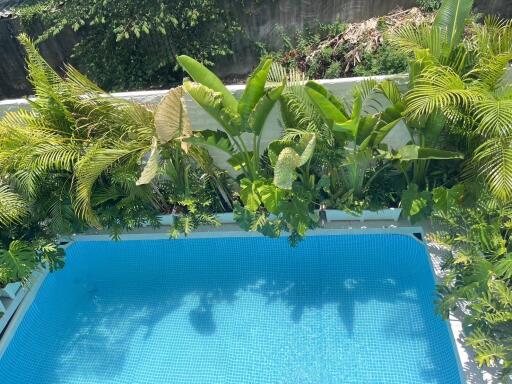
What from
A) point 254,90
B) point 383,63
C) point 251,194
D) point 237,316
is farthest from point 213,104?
point 383,63

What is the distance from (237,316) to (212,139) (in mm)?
2002

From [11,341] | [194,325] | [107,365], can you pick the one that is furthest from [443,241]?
[11,341]

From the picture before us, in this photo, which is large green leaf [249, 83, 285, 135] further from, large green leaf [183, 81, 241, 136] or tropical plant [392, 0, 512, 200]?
tropical plant [392, 0, 512, 200]

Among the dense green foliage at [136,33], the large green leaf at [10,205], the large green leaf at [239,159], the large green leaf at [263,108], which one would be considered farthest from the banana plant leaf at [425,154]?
the dense green foliage at [136,33]

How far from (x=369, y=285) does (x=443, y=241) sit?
3.74 feet

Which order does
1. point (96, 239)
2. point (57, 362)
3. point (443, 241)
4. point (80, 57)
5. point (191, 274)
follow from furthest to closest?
point (80, 57), point (96, 239), point (191, 274), point (57, 362), point (443, 241)

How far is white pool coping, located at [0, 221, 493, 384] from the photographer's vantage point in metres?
4.18

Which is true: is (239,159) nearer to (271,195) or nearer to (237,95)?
(271,195)

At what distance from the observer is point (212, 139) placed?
15.7ft

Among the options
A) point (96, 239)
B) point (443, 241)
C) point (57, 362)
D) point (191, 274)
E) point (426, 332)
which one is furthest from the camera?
point (96, 239)

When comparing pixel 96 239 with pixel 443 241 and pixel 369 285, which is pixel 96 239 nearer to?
pixel 369 285

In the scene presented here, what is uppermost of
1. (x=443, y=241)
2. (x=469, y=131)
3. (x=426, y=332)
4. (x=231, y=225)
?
(x=469, y=131)

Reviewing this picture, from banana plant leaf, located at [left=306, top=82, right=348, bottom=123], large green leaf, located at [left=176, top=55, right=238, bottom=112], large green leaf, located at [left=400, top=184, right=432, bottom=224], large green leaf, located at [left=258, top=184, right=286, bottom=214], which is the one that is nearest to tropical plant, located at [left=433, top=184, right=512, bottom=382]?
large green leaf, located at [left=400, top=184, right=432, bottom=224]

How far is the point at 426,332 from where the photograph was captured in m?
4.57
